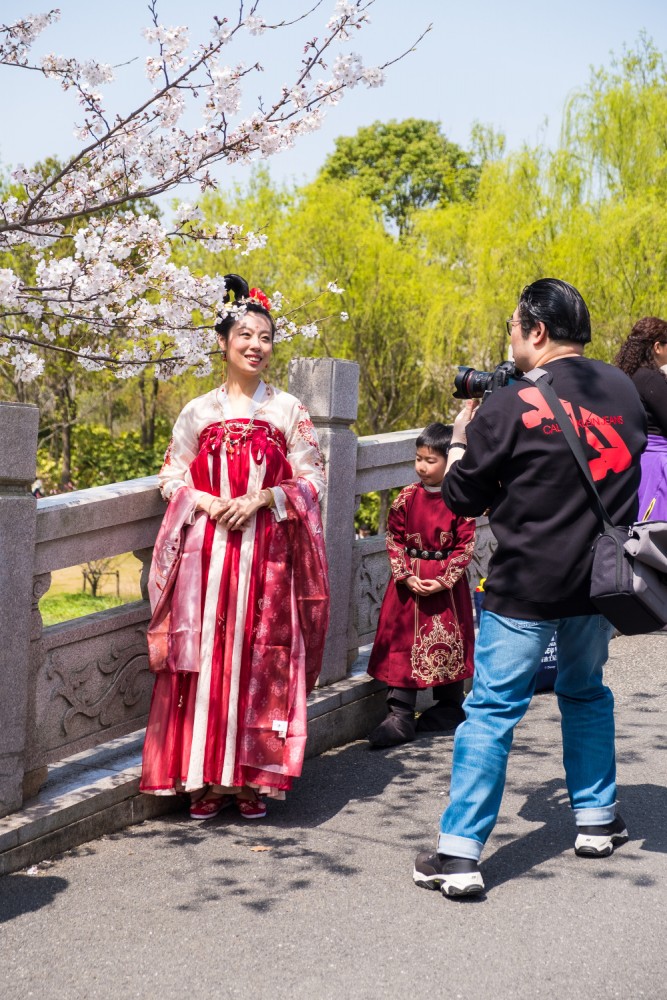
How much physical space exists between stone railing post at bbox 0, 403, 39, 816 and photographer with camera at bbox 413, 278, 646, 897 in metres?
1.38

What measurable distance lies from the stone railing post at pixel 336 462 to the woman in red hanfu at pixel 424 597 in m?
0.20

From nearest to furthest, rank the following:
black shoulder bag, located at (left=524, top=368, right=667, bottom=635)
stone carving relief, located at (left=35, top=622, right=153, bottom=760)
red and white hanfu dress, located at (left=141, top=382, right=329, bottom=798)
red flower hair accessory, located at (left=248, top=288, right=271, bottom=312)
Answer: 1. black shoulder bag, located at (left=524, top=368, right=667, bottom=635)
2. stone carving relief, located at (left=35, top=622, right=153, bottom=760)
3. red and white hanfu dress, located at (left=141, top=382, right=329, bottom=798)
4. red flower hair accessory, located at (left=248, top=288, right=271, bottom=312)

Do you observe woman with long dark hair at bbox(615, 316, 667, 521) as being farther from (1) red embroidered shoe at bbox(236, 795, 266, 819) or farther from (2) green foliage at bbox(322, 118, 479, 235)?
(2) green foliage at bbox(322, 118, 479, 235)

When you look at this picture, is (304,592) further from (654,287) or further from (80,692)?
(654,287)

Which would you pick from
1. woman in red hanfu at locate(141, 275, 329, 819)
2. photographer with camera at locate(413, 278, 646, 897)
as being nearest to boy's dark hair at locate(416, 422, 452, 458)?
woman in red hanfu at locate(141, 275, 329, 819)

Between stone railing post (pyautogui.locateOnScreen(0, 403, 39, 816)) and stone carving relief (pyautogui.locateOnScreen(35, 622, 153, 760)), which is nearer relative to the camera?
stone railing post (pyautogui.locateOnScreen(0, 403, 39, 816))

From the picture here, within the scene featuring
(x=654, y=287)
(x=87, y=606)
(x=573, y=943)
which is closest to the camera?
(x=573, y=943)

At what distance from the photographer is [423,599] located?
5.34m

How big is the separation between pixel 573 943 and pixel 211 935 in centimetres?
105

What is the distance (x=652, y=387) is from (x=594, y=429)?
282 centimetres

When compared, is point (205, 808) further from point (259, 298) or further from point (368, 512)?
point (368, 512)

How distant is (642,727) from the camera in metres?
5.41

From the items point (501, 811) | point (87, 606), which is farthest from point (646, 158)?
point (501, 811)

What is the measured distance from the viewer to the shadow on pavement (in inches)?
134
